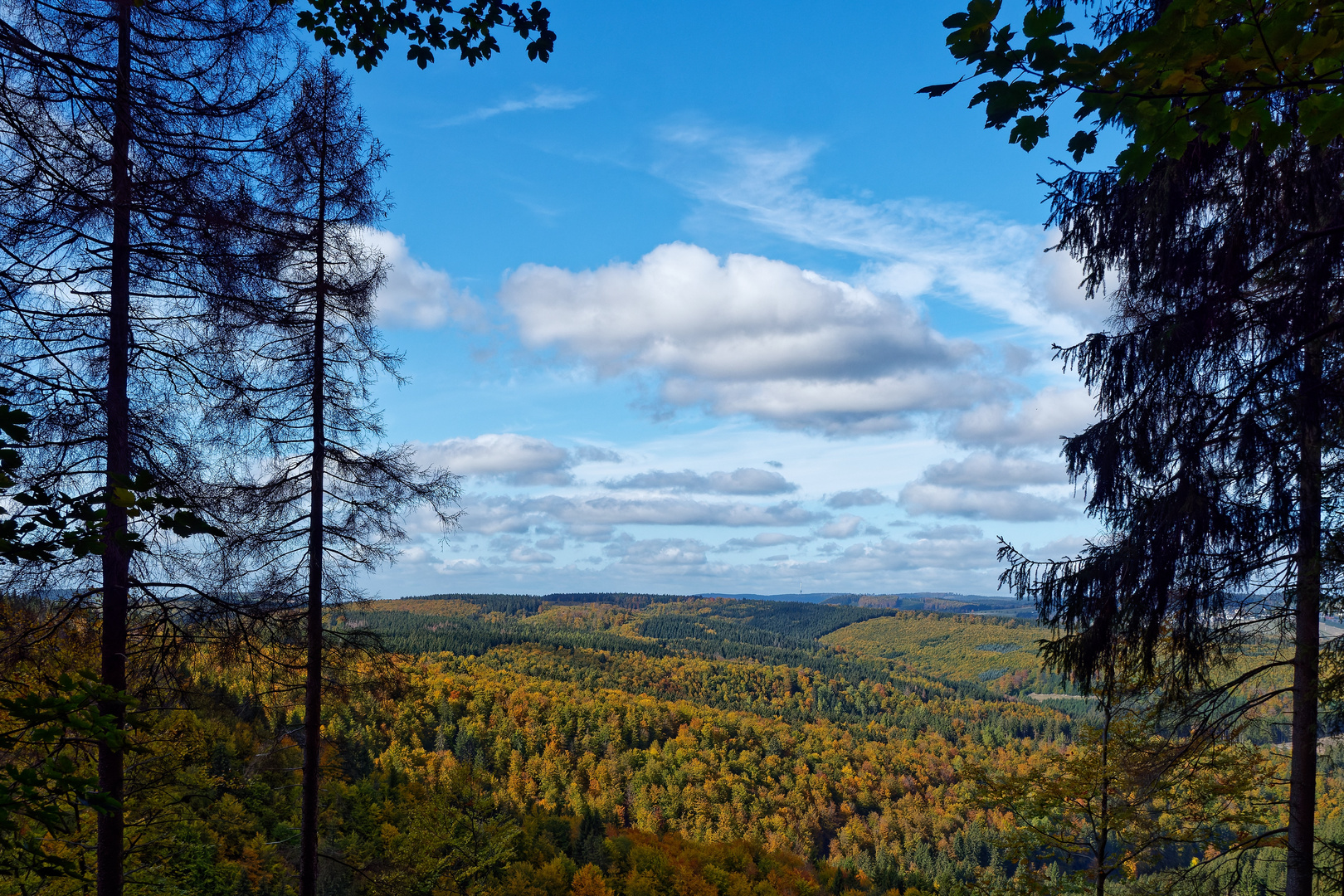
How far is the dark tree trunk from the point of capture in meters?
5.55

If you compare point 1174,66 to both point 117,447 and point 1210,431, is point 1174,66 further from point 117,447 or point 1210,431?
point 117,447

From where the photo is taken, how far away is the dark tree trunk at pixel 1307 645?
555 cm

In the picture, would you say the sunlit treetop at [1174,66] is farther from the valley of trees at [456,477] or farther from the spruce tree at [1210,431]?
the spruce tree at [1210,431]

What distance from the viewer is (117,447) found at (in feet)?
19.9

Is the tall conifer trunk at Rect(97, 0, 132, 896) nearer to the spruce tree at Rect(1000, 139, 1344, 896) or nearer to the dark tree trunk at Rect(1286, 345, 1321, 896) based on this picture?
the spruce tree at Rect(1000, 139, 1344, 896)

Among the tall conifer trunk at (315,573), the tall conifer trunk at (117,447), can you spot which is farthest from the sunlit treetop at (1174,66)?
the tall conifer trunk at (315,573)

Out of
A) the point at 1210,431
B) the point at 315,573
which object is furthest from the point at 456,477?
the point at 1210,431

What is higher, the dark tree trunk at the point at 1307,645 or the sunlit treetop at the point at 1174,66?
the sunlit treetop at the point at 1174,66

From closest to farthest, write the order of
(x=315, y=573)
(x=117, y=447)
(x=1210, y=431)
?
(x=1210, y=431) → (x=117, y=447) → (x=315, y=573)

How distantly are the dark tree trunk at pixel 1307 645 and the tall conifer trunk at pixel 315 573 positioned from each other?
958 cm

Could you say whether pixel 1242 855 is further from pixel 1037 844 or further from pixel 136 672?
pixel 136 672

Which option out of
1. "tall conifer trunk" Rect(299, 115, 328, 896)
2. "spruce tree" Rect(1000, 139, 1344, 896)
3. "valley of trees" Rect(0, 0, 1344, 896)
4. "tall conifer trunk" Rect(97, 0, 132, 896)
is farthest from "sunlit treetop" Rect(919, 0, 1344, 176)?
"tall conifer trunk" Rect(299, 115, 328, 896)

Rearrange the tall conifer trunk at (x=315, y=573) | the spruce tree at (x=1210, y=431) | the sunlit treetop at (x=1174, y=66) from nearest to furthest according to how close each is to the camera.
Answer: the sunlit treetop at (x=1174, y=66)
the spruce tree at (x=1210, y=431)
the tall conifer trunk at (x=315, y=573)

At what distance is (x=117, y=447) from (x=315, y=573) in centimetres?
327
